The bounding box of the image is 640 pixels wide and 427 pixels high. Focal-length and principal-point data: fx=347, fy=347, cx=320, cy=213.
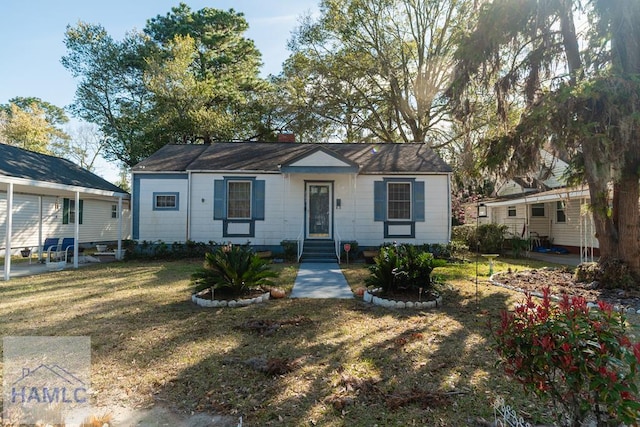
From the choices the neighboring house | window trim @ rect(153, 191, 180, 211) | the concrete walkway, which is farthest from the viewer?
the neighboring house

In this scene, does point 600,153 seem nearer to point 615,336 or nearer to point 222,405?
point 615,336

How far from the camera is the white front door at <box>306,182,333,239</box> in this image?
13664 millimetres

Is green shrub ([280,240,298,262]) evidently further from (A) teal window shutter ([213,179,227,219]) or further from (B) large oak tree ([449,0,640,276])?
(B) large oak tree ([449,0,640,276])

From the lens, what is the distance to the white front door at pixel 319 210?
13.7 metres

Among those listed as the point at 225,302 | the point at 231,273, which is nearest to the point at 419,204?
the point at 231,273

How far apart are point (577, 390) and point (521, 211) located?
2047cm

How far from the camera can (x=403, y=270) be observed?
6.56 meters

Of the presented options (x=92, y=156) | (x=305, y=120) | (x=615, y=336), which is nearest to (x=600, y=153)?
(x=615, y=336)

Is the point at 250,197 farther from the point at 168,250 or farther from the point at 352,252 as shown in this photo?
the point at 352,252

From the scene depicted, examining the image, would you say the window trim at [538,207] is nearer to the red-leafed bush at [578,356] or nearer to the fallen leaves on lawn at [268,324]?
the fallen leaves on lawn at [268,324]

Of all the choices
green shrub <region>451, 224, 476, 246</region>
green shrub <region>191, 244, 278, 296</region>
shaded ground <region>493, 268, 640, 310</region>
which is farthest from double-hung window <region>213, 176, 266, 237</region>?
green shrub <region>451, 224, 476, 246</region>

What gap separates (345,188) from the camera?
13656 millimetres

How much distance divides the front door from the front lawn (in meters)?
6.83

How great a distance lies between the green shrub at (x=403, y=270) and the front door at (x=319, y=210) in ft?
22.0
